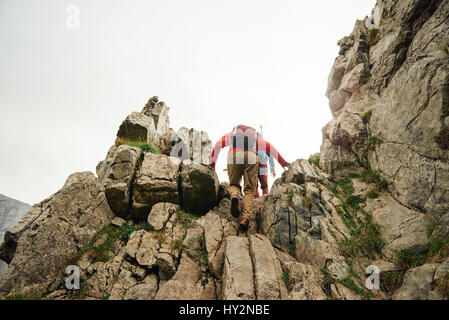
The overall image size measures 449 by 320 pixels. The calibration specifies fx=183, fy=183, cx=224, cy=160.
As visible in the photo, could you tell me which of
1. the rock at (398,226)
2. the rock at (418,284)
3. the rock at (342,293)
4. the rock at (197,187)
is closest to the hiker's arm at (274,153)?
the rock at (197,187)

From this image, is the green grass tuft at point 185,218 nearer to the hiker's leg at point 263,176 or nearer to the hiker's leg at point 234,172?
the hiker's leg at point 234,172

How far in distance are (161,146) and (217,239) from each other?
9.24m

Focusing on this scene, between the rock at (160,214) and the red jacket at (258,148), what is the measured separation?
3447 millimetres

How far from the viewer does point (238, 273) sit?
21.7ft

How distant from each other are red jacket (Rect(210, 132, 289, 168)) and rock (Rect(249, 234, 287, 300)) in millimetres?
5427

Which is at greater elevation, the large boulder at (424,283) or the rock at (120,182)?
the rock at (120,182)

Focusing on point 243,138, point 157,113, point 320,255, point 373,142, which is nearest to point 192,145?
point 157,113

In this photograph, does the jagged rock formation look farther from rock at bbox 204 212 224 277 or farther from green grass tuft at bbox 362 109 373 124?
green grass tuft at bbox 362 109 373 124

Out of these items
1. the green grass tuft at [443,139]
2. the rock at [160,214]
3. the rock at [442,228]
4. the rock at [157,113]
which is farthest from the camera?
the rock at [157,113]

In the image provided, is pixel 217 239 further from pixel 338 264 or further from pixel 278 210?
pixel 338 264

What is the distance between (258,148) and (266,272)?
295 inches

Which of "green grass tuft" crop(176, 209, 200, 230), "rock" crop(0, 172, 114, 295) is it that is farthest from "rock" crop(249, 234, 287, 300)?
"rock" crop(0, 172, 114, 295)

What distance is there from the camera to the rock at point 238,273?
19.4 feet
